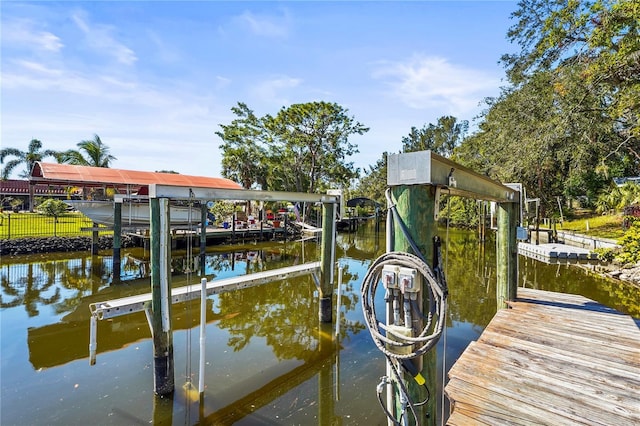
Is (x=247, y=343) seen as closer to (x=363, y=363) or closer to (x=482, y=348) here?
(x=363, y=363)

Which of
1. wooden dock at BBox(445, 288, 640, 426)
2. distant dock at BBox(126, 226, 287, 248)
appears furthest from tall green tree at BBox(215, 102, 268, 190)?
wooden dock at BBox(445, 288, 640, 426)

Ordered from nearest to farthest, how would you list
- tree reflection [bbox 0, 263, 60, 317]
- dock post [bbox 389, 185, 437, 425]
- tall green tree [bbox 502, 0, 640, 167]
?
dock post [bbox 389, 185, 437, 425] < tree reflection [bbox 0, 263, 60, 317] < tall green tree [bbox 502, 0, 640, 167]

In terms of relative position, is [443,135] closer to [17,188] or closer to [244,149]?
[244,149]

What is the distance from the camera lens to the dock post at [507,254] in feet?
15.5

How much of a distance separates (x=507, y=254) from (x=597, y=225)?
74.0 ft

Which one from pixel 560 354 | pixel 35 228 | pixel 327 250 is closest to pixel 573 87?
pixel 327 250

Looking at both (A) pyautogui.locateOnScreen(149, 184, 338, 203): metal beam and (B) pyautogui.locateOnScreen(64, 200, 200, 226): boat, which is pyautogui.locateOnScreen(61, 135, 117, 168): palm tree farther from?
(A) pyautogui.locateOnScreen(149, 184, 338, 203): metal beam

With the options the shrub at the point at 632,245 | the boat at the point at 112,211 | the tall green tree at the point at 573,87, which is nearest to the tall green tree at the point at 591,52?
the tall green tree at the point at 573,87

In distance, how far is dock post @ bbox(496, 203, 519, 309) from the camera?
4.71 metres

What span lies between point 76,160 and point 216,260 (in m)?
18.7

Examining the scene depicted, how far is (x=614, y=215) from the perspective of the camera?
21500 millimetres

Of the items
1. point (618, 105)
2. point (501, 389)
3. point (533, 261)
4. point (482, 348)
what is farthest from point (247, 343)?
point (618, 105)

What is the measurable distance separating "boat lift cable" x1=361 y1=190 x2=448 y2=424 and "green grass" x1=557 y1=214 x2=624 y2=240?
20779 mm

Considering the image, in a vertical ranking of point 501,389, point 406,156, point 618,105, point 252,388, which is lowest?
point 252,388
